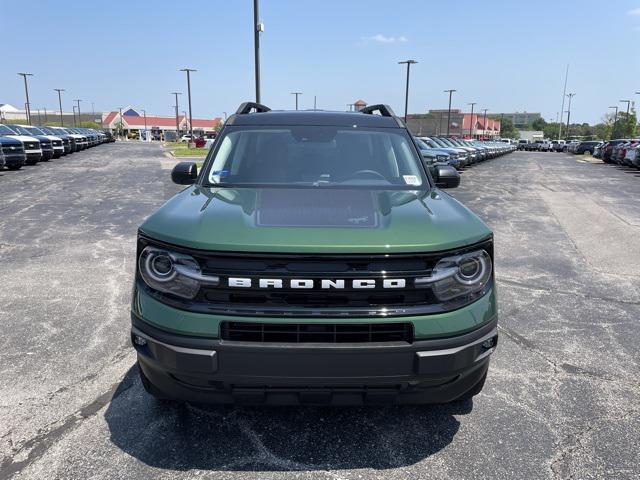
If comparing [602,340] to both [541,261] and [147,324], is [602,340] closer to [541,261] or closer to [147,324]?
[541,261]

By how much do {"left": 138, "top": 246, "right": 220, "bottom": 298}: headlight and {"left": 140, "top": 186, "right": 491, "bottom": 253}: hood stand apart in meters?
0.08

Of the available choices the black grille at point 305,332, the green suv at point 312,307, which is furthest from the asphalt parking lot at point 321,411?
the black grille at point 305,332

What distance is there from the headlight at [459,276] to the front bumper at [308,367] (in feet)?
0.66

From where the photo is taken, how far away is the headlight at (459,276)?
243 cm

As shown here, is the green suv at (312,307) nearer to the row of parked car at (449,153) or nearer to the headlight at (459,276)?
the headlight at (459,276)

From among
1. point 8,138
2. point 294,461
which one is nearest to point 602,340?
point 294,461

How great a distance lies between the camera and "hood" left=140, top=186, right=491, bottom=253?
93.4 inches

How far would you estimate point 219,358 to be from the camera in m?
2.33

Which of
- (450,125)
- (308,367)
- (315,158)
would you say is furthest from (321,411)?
(450,125)

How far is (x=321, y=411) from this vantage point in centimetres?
319

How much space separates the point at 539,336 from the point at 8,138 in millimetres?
21370

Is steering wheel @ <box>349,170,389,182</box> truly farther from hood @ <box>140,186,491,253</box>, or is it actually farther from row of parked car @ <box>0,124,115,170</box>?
row of parked car @ <box>0,124,115,170</box>

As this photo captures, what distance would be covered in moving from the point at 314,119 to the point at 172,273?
215cm

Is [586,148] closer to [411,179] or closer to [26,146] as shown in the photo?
[26,146]
